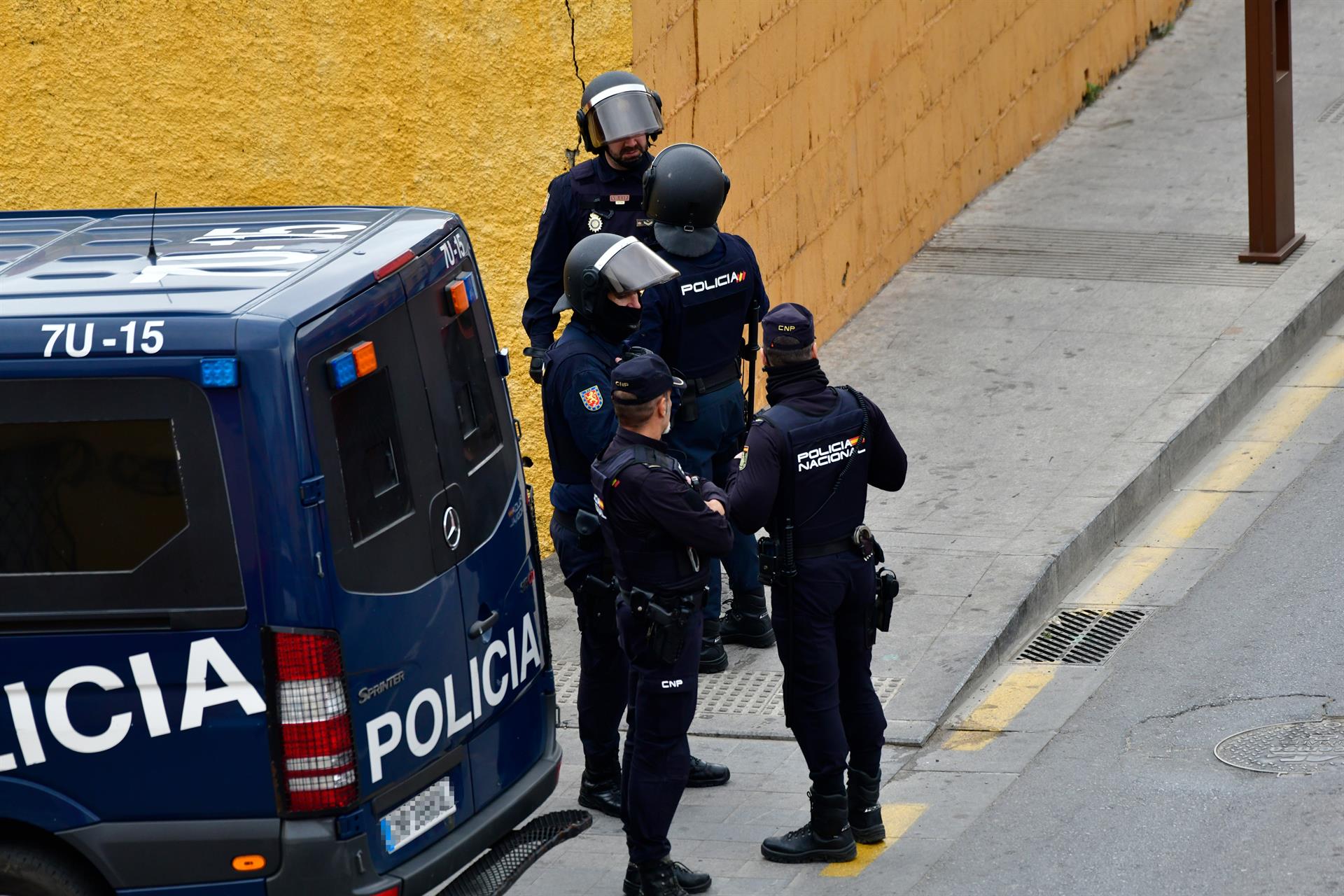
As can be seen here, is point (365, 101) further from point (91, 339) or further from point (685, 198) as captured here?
point (91, 339)

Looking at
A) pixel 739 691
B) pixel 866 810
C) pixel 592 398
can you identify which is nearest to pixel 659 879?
pixel 866 810

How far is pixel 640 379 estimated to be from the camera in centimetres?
559

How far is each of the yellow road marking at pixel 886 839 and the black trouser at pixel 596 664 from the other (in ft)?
3.04

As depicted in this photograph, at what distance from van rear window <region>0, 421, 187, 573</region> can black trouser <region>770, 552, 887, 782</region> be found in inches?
82.6

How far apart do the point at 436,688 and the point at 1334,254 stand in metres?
7.97

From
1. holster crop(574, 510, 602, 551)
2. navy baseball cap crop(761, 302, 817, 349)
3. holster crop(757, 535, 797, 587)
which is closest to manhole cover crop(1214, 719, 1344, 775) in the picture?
holster crop(757, 535, 797, 587)

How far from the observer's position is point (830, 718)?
5.92 meters

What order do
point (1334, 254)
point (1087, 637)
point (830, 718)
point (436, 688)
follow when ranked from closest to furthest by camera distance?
point (436, 688), point (830, 718), point (1087, 637), point (1334, 254)

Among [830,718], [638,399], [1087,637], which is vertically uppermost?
[638,399]

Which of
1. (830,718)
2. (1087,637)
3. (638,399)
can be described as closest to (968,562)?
(1087,637)

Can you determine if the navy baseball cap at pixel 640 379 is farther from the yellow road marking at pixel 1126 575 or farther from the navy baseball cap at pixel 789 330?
the yellow road marking at pixel 1126 575

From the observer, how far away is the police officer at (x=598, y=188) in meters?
7.52

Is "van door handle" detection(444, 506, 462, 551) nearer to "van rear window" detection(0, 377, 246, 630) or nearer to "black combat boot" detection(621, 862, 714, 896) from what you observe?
"van rear window" detection(0, 377, 246, 630)

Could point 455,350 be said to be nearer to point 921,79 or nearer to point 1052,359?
point 1052,359
